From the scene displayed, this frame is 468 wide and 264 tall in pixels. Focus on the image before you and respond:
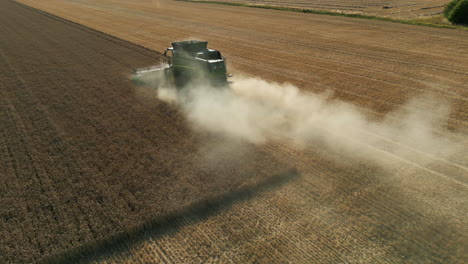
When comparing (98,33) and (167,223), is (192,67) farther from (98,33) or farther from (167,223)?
(98,33)

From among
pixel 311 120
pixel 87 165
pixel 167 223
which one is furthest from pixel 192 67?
pixel 167 223

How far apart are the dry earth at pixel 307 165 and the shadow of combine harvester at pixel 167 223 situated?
0.04 m

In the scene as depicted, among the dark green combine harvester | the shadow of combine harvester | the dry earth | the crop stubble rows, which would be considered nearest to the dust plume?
the dark green combine harvester

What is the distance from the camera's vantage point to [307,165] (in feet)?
33.5

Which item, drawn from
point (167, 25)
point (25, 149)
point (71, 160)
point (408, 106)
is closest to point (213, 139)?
point (71, 160)

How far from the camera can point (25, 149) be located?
11477 mm

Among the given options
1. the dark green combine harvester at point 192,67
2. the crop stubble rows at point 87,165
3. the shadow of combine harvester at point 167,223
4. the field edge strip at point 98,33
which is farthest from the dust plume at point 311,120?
the field edge strip at point 98,33

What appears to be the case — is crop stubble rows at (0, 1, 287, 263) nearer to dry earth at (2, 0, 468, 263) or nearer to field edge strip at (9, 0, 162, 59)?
dry earth at (2, 0, 468, 263)

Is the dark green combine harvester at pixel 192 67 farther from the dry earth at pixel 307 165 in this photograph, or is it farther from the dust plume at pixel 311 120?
the dry earth at pixel 307 165

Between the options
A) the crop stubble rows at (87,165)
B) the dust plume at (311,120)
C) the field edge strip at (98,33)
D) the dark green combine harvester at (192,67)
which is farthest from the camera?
the field edge strip at (98,33)

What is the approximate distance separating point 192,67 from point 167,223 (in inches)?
348

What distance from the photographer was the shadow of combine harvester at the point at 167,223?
7.16 meters

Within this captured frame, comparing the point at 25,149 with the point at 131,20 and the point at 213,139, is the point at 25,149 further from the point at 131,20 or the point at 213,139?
the point at 131,20

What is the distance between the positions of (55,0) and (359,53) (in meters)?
66.2
